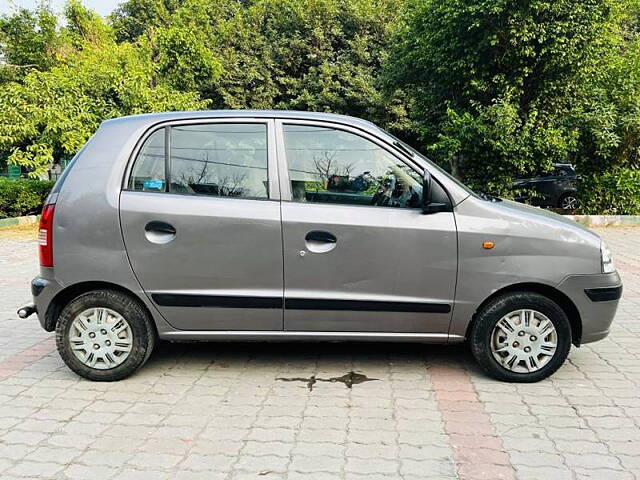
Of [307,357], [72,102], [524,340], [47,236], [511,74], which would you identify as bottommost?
[307,357]

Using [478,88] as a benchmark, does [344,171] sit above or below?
below

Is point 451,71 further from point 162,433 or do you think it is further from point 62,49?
point 62,49

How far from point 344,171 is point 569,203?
12.0 meters

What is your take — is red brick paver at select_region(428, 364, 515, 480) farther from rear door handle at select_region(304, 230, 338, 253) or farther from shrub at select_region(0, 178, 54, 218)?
shrub at select_region(0, 178, 54, 218)

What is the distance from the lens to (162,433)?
339cm

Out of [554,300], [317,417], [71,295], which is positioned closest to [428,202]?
[554,300]

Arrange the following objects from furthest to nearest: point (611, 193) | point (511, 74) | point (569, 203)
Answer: point (569, 203) → point (611, 193) → point (511, 74)

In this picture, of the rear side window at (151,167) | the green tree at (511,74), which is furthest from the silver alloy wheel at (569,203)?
the rear side window at (151,167)

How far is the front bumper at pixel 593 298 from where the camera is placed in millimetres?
3992

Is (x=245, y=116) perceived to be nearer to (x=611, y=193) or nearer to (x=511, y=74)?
(x=511, y=74)

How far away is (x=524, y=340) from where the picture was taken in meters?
4.05

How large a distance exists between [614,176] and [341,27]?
704 inches

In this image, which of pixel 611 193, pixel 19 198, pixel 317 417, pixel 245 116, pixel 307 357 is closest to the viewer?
pixel 317 417

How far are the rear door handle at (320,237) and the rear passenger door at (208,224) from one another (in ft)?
0.65
